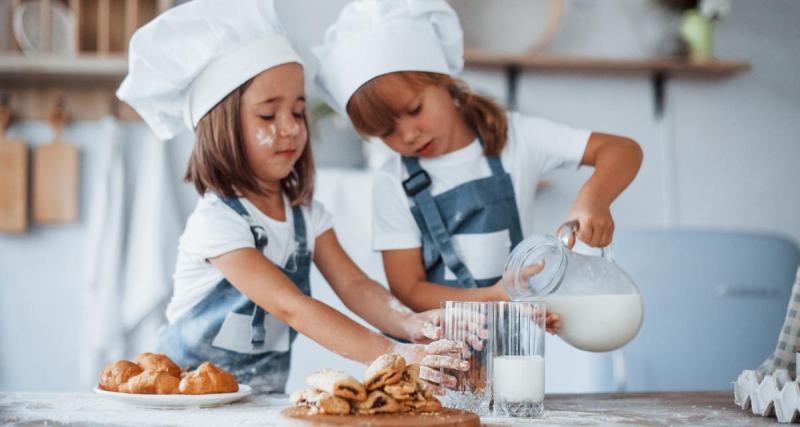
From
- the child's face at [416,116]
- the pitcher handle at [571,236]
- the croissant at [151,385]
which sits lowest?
the croissant at [151,385]

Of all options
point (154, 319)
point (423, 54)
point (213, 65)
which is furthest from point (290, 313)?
point (154, 319)

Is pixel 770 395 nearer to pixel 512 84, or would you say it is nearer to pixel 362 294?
pixel 362 294

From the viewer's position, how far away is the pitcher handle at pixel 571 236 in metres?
1.16

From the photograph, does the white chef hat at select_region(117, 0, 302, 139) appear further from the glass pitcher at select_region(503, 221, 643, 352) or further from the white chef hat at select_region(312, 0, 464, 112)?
the glass pitcher at select_region(503, 221, 643, 352)

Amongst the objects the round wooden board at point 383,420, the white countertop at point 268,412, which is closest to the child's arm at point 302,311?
the white countertop at point 268,412

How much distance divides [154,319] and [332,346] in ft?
4.23

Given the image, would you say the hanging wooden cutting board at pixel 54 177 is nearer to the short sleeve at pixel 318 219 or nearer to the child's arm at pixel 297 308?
the short sleeve at pixel 318 219

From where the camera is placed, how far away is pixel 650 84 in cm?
265

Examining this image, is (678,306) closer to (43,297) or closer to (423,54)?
(423,54)

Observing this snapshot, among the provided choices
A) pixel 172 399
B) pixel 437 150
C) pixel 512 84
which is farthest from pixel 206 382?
pixel 512 84

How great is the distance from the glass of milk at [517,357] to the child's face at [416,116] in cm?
58

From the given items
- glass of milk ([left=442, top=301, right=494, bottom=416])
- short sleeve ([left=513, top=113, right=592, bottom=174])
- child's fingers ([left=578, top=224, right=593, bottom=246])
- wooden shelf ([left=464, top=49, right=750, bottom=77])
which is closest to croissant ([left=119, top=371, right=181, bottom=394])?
glass of milk ([left=442, top=301, right=494, bottom=416])

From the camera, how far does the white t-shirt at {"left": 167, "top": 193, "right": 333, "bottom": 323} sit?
131 cm

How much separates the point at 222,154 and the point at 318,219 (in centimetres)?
24
